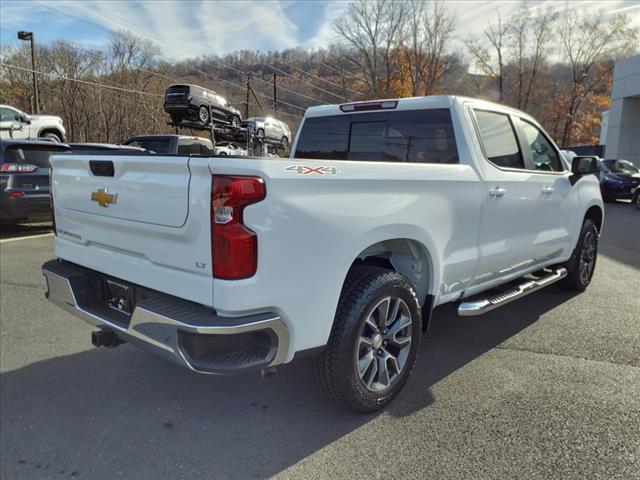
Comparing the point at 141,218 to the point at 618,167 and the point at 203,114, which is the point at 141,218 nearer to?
the point at 203,114

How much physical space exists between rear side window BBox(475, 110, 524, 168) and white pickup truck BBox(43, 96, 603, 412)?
0.06 feet

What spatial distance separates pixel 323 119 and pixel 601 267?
520cm

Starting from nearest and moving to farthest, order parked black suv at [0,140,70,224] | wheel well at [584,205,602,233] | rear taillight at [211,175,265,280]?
rear taillight at [211,175,265,280] < wheel well at [584,205,602,233] < parked black suv at [0,140,70,224]

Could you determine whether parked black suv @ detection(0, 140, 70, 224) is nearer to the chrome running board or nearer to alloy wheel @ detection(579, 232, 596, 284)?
the chrome running board

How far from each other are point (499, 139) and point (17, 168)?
27.0 feet

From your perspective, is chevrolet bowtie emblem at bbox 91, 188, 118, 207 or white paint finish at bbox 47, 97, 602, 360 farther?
chevrolet bowtie emblem at bbox 91, 188, 118, 207

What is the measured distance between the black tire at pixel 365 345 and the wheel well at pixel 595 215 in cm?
351

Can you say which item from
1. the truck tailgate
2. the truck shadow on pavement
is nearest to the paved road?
the truck shadow on pavement

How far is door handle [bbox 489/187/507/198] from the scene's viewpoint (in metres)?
3.59

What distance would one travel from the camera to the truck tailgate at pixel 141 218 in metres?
2.21

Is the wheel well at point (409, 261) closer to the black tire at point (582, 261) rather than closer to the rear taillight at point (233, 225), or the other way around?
the rear taillight at point (233, 225)

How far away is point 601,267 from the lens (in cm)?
701

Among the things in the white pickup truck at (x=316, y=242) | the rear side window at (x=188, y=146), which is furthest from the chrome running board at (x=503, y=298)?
the rear side window at (x=188, y=146)

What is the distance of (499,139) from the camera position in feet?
13.0
